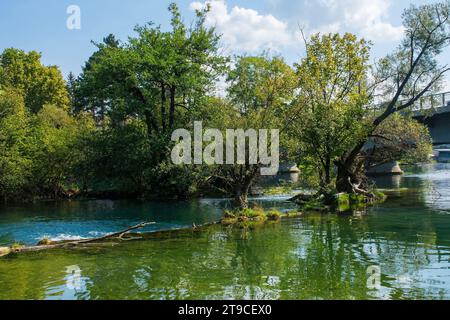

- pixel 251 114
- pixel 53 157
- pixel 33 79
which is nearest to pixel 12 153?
pixel 53 157

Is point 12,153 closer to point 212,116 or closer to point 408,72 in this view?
point 212,116

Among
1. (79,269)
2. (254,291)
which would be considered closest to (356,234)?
(254,291)

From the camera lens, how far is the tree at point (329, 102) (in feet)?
112

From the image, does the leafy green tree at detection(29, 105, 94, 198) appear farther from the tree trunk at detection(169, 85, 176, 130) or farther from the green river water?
the green river water

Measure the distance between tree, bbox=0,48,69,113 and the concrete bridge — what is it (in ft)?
182

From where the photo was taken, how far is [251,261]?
16.0 metres

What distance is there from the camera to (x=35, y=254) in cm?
1831

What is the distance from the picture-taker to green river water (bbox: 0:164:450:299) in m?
12.2

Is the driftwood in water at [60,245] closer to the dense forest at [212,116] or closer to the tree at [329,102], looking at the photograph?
the dense forest at [212,116]

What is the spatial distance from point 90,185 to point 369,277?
126ft

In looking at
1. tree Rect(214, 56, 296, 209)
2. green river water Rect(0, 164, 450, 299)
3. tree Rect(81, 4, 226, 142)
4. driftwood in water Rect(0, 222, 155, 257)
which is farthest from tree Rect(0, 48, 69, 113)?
driftwood in water Rect(0, 222, 155, 257)

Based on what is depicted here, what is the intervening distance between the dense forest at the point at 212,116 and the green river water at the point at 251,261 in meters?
7.64

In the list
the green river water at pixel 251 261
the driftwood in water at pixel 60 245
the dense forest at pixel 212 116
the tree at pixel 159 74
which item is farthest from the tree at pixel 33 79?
the driftwood in water at pixel 60 245
